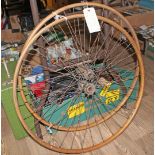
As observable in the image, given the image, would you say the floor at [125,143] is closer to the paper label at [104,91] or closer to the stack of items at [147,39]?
the paper label at [104,91]

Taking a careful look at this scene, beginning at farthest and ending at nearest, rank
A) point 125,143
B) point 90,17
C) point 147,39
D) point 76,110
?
1. point 147,39
2. point 76,110
3. point 125,143
4. point 90,17

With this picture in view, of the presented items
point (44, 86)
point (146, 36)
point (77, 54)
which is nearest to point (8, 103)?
point (44, 86)

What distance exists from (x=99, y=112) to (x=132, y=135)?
10.4 inches

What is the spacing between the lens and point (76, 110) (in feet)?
4.95

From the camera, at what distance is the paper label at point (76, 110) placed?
149 cm

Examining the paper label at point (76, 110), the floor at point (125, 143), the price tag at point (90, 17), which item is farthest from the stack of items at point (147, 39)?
the price tag at point (90, 17)

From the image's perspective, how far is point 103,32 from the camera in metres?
1.48

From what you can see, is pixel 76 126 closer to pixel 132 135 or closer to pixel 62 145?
pixel 62 145

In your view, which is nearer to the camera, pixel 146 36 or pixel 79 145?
pixel 79 145

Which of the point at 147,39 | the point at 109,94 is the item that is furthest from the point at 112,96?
the point at 147,39

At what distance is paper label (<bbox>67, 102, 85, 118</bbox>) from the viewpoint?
1487 mm

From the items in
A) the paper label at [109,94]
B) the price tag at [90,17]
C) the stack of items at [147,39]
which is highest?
the price tag at [90,17]

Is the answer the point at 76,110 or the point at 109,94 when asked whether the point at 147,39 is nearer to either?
the point at 109,94

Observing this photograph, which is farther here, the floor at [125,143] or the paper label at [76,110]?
the paper label at [76,110]
